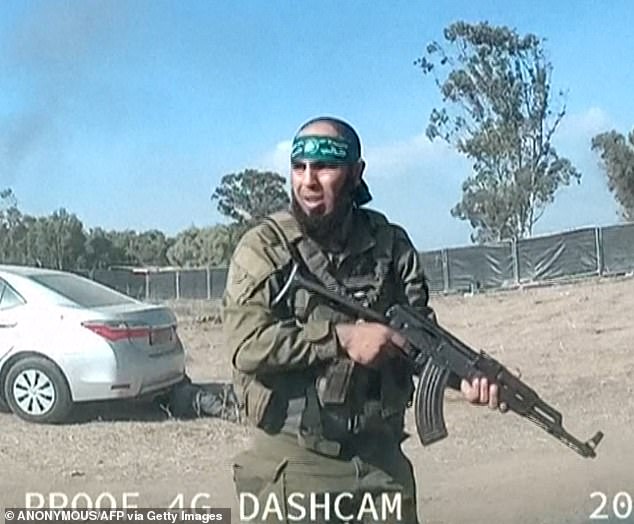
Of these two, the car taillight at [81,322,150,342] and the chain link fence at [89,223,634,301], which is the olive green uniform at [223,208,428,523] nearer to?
the car taillight at [81,322,150,342]

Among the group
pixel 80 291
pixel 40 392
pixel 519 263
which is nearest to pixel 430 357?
pixel 40 392

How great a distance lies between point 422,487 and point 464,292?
20.7 m

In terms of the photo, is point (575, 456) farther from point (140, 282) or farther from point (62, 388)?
point (140, 282)

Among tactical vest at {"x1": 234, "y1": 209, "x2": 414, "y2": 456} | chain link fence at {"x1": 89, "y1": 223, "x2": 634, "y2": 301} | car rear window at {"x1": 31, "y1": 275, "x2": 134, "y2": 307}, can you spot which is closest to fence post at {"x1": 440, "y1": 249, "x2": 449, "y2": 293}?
chain link fence at {"x1": 89, "y1": 223, "x2": 634, "y2": 301}

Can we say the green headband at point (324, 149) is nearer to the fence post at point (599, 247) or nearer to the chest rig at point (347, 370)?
the chest rig at point (347, 370)

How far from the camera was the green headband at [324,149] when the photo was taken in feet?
10.2

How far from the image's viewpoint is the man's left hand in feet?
10.3

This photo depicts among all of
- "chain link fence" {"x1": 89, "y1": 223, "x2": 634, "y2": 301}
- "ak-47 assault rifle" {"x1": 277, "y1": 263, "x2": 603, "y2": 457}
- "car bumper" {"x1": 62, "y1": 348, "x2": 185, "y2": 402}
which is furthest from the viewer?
"chain link fence" {"x1": 89, "y1": 223, "x2": 634, "y2": 301}

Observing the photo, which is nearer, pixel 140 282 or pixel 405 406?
pixel 405 406

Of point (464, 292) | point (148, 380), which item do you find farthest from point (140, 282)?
point (148, 380)

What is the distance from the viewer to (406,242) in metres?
3.25

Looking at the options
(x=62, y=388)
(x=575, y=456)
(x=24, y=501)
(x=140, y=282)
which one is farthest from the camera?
(x=140, y=282)

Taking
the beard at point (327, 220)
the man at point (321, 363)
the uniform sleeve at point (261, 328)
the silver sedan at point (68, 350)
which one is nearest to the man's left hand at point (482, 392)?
the man at point (321, 363)

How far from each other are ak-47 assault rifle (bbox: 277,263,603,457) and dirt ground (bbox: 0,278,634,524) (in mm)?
2442
